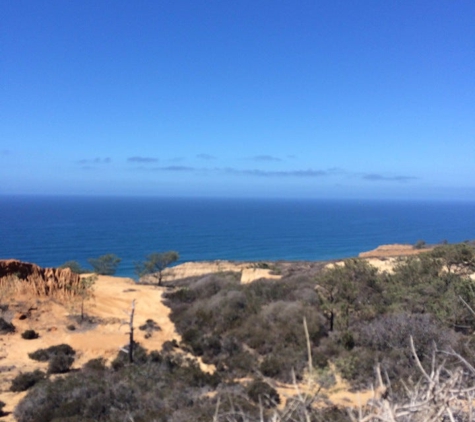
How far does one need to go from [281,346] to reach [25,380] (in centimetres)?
842

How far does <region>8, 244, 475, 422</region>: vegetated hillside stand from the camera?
9281 millimetres

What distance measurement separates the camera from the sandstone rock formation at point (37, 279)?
19.8 m

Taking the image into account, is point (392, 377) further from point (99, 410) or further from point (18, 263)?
point (18, 263)

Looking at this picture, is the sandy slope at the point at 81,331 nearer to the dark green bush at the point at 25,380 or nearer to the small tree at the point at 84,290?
the dark green bush at the point at 25,380

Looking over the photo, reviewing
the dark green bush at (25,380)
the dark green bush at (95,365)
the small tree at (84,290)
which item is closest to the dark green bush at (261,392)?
the dark green bush at (95,365)

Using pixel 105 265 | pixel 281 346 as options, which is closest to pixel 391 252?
pixel 105 265

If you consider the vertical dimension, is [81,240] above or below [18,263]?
below

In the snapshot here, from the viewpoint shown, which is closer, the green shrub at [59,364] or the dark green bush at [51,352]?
the green shrub at [59,364]

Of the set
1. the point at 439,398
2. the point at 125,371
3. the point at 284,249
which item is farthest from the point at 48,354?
the point at 284,249

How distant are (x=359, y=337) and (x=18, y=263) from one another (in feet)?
57.7

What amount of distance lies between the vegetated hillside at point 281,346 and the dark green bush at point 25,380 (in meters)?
0.76

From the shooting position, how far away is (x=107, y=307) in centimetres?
2053

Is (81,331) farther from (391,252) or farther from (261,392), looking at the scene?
(391,252)

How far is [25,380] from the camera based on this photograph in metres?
11.4
